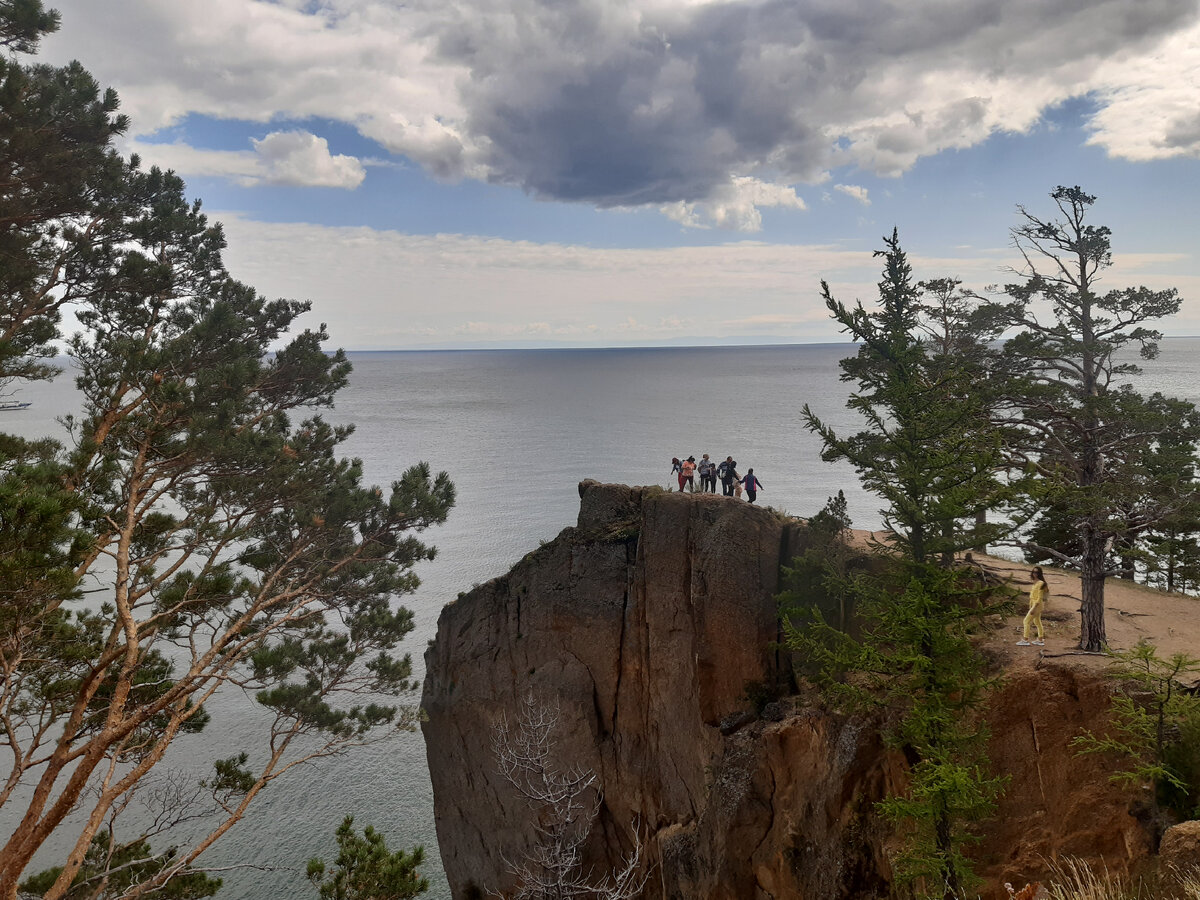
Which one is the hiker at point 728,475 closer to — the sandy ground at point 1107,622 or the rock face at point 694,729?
the rock face at point 694,729

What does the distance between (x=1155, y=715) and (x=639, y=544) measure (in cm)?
1227

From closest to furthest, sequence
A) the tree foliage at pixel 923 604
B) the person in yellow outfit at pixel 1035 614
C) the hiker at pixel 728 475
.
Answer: the tree foliage at pixel 923 604 < the person in yellow outfit at pixel 1035 614 < the hiker at pixel 728 475

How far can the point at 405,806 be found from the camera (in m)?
27.7

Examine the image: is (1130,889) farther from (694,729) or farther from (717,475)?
(717,475)

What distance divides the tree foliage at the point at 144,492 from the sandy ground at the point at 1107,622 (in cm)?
1491

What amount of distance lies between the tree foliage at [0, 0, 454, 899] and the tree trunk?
51.5 ft

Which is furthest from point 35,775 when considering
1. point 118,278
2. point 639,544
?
point 639,544

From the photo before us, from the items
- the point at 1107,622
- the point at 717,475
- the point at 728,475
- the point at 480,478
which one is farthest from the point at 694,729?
the point at 480,478

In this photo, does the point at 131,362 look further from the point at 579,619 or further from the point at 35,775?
the point at 35,775

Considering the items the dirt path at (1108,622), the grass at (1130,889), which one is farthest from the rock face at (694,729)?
the grass at (1130,889)

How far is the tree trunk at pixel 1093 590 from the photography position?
13.8 meters

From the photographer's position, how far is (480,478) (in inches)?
2467

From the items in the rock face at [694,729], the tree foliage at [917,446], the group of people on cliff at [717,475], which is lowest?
the rock face at [694,729]

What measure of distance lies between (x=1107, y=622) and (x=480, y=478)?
51.1 meters
